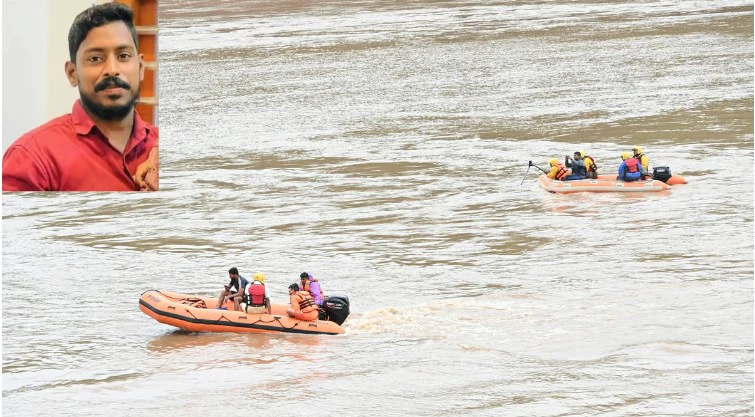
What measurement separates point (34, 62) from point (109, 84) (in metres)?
0.47

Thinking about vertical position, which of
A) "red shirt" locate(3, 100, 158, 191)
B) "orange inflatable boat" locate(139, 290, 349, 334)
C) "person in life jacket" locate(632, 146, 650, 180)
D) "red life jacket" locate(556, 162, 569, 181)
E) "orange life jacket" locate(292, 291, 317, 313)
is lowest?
"orange inflatable boat" locate(139, 290, 349, 334)

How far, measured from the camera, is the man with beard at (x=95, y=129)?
24.2 feet

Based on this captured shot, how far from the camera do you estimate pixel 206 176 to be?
72.3 feet

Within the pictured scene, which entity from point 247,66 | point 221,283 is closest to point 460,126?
point 247,66

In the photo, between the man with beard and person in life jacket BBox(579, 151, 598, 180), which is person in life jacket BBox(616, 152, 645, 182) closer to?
person in life jacket BBox(579, 151, 598, 180)

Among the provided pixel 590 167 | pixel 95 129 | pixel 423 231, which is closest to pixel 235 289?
pixel 423 231

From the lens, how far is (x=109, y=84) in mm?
7582

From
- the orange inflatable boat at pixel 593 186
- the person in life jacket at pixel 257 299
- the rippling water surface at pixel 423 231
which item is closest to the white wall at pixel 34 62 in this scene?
the rippling water surface at pixel 423 231

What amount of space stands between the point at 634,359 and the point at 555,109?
44.2ft

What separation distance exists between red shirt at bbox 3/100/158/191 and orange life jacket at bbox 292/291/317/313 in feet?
20.3

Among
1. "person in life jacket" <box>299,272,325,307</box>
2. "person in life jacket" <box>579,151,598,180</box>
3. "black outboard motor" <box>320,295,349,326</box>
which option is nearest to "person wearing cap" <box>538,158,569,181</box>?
"person in life jacket" <box>579,151,598,180</box>

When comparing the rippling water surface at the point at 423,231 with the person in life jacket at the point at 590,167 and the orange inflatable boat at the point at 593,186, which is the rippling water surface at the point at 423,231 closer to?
the orange inflatable boat at the point at 593,186

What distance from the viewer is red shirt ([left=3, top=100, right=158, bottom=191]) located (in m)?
7.34

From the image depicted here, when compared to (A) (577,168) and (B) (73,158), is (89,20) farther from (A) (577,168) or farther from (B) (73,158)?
(A) (577,168)
